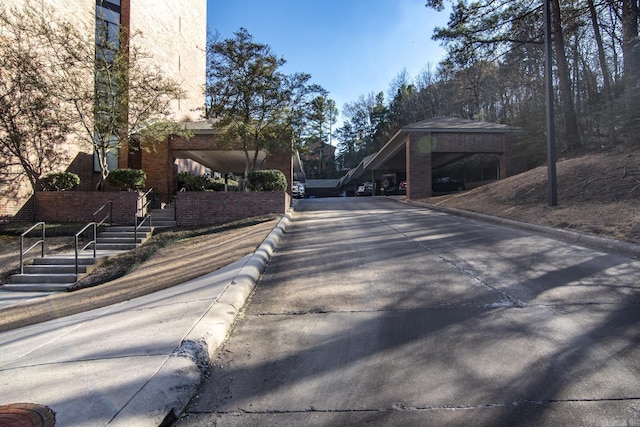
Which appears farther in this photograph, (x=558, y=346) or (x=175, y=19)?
(x=175, y=19)

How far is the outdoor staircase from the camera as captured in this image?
419 inches

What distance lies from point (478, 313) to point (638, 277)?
2.93 metres

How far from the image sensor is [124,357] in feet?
12.5

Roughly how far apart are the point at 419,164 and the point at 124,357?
2105 centimetres

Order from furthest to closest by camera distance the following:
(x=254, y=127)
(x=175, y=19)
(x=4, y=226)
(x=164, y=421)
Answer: (x=175, y=19), (x=254, y=127), (x=4, y=226), (x=164, y=421)

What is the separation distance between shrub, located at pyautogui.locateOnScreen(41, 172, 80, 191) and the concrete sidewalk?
10988 millimetres

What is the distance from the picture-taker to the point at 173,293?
245 inches

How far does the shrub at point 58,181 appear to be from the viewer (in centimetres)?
1549

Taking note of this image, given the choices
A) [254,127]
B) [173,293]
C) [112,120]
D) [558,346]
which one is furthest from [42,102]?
[558,346]

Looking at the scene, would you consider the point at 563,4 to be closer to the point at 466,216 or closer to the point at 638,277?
the point at 466,216

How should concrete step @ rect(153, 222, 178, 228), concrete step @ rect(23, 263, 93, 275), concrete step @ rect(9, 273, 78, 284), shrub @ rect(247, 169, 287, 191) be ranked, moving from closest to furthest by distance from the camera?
concrete step @ rect(9, 273, 78, 284)
concrete step @ rect(23, 263, 93, 275)
concrete step @ rect(153, 222, 178, 228)
shrub @ rect(247, 169, 287, 191)

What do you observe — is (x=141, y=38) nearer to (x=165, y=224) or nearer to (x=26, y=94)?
(x=26, y=94)

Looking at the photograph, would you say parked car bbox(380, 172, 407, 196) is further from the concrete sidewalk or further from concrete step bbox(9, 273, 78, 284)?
the concrete sidewalk

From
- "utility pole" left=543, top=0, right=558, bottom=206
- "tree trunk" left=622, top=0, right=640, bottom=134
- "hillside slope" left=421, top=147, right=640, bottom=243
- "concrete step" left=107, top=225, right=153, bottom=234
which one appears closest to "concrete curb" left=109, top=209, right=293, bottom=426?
"hillside slope" left=421, top=147, right=640, bottom=243
